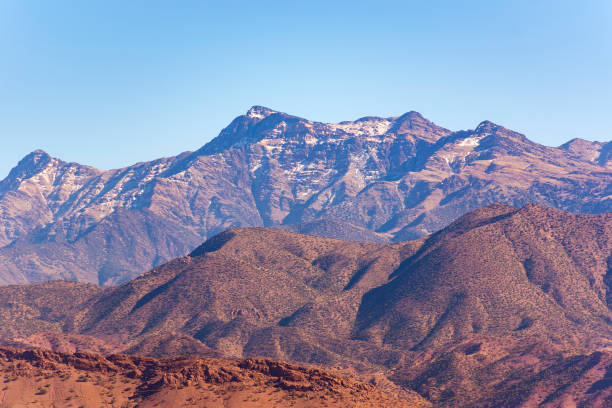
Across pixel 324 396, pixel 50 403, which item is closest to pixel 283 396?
pixel 324 396

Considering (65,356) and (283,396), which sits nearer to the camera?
(283,396)

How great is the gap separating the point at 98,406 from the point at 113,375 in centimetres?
1267

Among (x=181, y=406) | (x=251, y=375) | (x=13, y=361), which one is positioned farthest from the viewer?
(x=13, y=361)

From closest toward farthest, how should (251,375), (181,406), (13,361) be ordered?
(181,406), (251,375), (13,361)

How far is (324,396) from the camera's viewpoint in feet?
464

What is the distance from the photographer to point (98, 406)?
142875 mm

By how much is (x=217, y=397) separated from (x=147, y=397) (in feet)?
40.2

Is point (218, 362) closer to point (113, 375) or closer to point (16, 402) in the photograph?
point (113, 375)

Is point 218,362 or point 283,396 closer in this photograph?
point 283,396

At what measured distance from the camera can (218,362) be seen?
523 ft

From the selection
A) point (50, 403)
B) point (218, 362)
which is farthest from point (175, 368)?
point (50, 403)

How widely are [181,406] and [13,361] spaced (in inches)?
1595

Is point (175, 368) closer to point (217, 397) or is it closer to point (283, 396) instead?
point (217, 397)

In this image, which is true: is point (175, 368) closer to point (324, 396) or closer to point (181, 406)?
point (181, 406)
